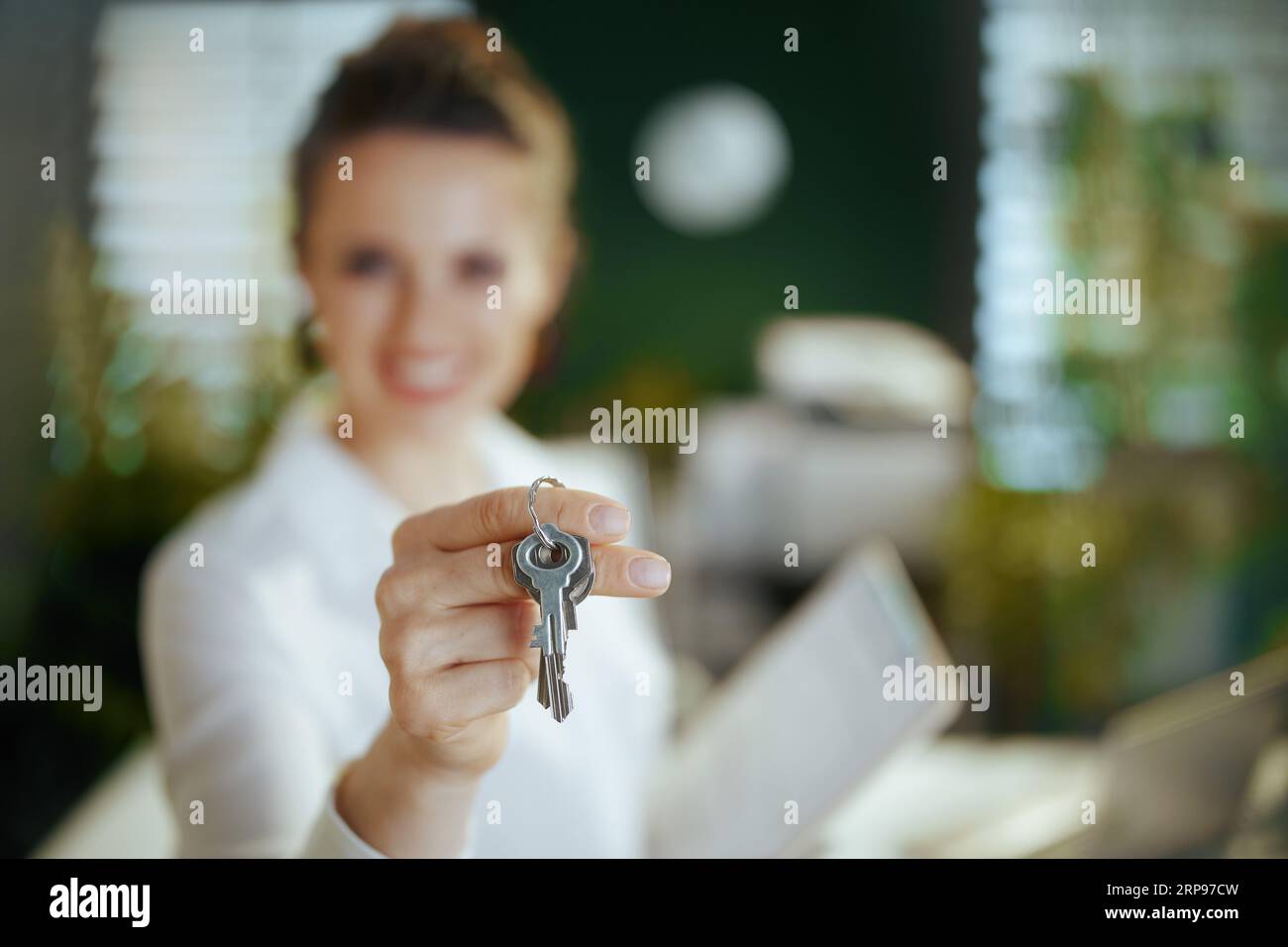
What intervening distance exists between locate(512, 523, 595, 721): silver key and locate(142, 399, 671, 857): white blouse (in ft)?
0.64

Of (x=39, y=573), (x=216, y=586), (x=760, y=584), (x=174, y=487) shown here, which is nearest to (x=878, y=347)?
(x=760, y=584)

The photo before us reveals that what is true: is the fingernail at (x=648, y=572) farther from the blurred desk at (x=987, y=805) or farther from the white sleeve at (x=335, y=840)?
the blurred desk at (x=987, y=805)

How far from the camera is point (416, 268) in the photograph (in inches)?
24.3

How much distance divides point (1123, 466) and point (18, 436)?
155cm

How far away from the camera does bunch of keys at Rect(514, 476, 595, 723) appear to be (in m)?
0.31

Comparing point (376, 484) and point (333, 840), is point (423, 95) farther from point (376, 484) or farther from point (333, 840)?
point (333, 840)

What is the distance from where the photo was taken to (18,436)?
1003 millimetres

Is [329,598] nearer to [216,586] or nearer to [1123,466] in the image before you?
[216,586]

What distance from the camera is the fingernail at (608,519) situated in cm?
31

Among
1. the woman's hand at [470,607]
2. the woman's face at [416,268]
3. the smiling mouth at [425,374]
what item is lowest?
the woman's hand at [470,607]

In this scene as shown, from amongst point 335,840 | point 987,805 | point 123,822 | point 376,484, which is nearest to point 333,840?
point 335,840

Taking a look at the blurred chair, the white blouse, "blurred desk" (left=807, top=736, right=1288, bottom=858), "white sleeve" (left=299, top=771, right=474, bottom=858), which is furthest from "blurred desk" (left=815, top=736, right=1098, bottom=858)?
the blurred chair

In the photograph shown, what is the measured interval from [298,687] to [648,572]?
35cm

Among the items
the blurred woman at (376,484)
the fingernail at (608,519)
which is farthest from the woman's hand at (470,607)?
the blurred woman at (376,484)
